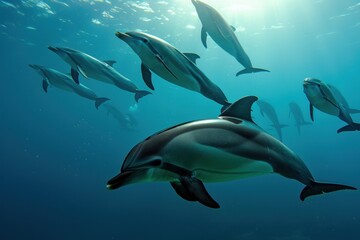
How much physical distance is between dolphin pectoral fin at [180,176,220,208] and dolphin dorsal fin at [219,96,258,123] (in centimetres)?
90

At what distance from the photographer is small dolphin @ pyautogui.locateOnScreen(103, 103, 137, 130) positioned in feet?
71.9

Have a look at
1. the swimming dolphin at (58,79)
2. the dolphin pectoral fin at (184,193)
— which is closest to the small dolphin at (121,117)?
the swimming dolphin at (58,79)

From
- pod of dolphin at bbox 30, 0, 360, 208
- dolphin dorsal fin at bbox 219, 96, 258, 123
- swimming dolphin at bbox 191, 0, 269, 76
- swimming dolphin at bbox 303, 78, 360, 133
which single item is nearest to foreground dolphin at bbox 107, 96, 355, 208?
pod of dolphin at bbox 30, 0, 360, 208

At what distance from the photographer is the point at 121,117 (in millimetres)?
22094

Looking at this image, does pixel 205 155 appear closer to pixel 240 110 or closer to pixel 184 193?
pixel 184 193

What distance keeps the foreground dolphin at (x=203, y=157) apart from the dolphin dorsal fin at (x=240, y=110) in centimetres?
21

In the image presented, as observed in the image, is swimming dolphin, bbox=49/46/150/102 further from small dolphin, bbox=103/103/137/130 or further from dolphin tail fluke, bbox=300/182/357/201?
small dolphin, bbox=103/103/137/130

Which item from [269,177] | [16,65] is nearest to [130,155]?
[269,177]

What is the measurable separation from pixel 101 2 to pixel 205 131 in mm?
24636

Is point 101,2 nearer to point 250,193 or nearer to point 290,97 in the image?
point 250,193

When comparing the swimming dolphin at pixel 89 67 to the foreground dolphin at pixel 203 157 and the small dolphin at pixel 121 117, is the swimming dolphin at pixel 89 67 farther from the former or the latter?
the small dolphin at pixel 121 117

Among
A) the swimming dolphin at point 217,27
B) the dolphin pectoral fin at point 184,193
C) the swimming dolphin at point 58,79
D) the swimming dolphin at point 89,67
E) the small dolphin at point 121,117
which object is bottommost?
the small dolphin at point 121,117

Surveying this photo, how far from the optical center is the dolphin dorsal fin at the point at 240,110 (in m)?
2.45

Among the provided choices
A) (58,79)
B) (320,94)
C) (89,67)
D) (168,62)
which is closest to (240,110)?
(168,62)
